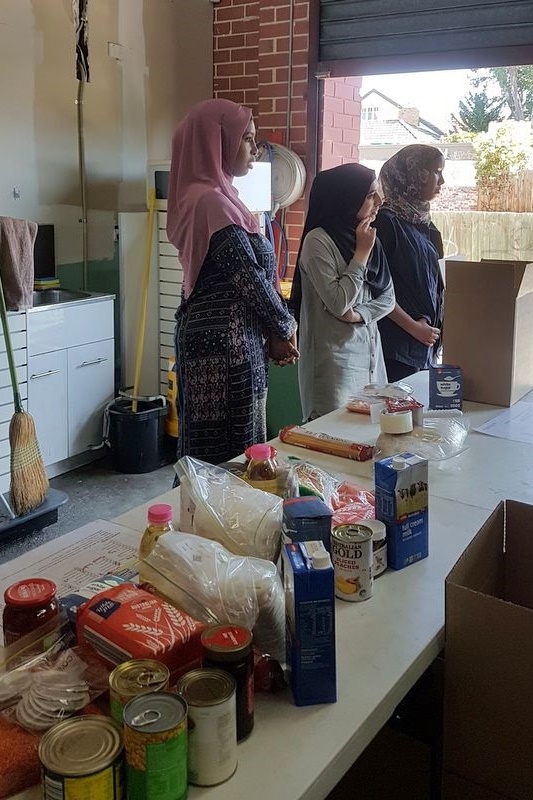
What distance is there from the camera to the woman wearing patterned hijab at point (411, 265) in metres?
2.93

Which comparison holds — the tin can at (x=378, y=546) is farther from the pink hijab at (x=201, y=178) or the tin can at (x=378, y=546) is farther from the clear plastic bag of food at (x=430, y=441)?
the pink hijab at (x=201, y=178)

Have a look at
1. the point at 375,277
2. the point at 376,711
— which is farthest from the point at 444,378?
the point at 376,711

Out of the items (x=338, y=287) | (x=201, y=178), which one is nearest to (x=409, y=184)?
(x=338, y=287)

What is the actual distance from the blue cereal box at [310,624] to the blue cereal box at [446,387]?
4.13ft

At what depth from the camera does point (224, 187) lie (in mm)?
2467

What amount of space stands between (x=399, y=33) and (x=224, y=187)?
206cm

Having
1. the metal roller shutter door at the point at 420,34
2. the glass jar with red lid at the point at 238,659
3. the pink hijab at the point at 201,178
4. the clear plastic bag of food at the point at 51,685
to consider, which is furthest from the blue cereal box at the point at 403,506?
the metal roller shutter door at the point at 420,34

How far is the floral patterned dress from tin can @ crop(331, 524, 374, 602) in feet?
4.03

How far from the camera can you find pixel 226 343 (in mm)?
2365

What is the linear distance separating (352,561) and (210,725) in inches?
17.1

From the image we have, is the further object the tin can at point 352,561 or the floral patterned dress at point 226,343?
the floral patterned dress at point 226,343

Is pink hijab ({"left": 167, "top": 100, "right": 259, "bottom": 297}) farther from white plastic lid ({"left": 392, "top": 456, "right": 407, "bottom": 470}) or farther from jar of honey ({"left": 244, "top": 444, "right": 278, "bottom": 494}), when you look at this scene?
white plastic lid ({"left": 392, "top": 456, "right": 407, "bottom": 470})

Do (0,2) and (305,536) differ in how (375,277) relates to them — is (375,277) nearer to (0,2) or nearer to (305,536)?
(305,536)

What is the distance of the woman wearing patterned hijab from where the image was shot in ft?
9.62
